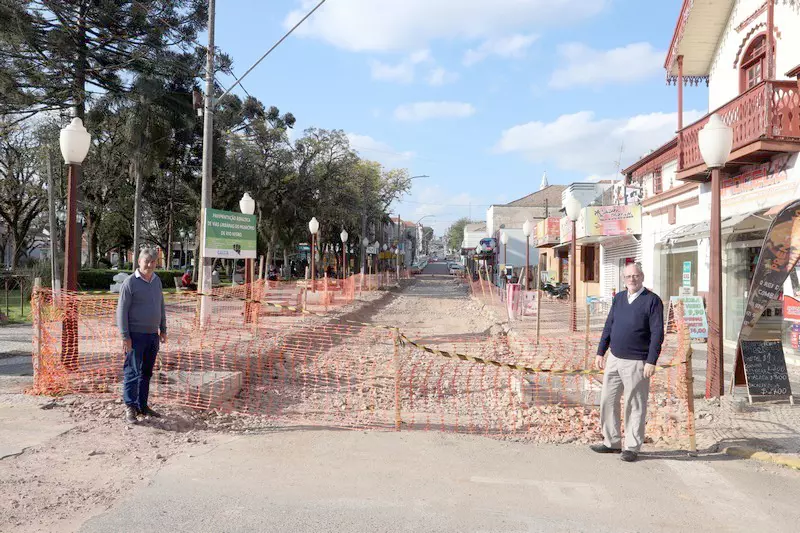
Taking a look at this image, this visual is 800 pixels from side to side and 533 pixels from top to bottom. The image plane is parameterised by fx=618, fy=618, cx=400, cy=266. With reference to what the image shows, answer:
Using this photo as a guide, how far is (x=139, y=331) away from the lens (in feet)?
18.9

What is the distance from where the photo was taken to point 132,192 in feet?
123

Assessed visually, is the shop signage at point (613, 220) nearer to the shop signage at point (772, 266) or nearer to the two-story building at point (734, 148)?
the two-story building at point (734, 148)

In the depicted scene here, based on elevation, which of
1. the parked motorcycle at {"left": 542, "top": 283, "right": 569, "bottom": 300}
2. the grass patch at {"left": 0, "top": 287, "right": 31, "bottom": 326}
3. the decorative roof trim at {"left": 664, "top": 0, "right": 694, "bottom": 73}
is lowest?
the grass patch at {"left": 0, "top": 287, "right": 31, "bottom": 326}

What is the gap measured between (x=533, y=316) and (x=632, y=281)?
12886mm

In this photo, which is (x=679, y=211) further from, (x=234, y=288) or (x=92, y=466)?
(x=92, y=466)

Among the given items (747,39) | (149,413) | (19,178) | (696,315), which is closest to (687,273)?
(696,315)

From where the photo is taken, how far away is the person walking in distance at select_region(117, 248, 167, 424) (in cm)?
570

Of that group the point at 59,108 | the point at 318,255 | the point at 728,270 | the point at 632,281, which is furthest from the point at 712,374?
the point at 318,255

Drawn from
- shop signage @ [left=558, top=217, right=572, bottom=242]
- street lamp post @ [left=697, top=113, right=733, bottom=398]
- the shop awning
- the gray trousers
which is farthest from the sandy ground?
shop signage @ [left=558, top=217, right=572, bottom=242]

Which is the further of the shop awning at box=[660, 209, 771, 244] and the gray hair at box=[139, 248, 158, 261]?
the shop awning at box=[660, 209, 771, 244]

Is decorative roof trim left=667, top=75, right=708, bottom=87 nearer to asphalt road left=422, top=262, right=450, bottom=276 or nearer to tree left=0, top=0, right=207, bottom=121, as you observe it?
tree left=0, top=0, right=207, bottom=121

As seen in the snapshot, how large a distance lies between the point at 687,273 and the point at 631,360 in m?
11.2

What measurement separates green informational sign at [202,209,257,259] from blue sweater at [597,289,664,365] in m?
10.4

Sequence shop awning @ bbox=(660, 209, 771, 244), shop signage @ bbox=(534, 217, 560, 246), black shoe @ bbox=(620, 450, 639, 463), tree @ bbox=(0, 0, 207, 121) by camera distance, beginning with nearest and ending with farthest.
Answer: black shoe @ bbox=(620, 450, 639, 463)
shop awning @ bbox=(660, 209, 771, 244)
tree @ bbox=(0, 0, 207, 121)
shop signage @ bbox=(534, 217, 560, 246)
